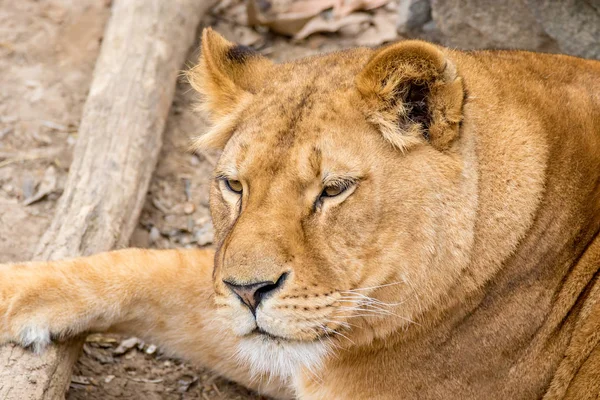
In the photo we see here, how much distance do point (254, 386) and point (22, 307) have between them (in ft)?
3.98

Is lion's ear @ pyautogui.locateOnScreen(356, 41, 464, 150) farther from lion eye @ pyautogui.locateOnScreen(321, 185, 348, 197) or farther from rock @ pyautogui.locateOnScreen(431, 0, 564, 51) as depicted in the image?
rock @ pyautogui.locateOnScreen(431, 0, 564, 51)

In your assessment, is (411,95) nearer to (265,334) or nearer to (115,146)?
(265,334)

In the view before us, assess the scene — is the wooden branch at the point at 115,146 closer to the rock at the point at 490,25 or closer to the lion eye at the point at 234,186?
the lion eye at the point at 234,186

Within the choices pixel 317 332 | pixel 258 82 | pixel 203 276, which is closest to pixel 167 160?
pixel 203 276

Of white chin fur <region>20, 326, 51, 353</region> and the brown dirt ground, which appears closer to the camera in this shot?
white chin fur <region>20, 326, 51, 353</region>

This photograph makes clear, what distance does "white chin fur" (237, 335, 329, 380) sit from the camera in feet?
11.2

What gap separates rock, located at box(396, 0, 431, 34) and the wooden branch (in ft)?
4.97

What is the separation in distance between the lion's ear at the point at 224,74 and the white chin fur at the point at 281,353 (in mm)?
1092

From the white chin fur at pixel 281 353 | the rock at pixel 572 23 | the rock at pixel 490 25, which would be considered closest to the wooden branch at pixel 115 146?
the white chin fur at pixel 281 353

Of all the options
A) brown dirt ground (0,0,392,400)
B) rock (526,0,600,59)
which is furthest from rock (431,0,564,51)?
brown dirt ground (0,0,392,400)

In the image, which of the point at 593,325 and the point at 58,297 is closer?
the point at 593,325

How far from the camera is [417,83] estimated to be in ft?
11.1

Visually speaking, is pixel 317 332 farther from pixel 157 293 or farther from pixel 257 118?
pixel 157 293

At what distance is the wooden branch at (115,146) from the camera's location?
13.2ft
